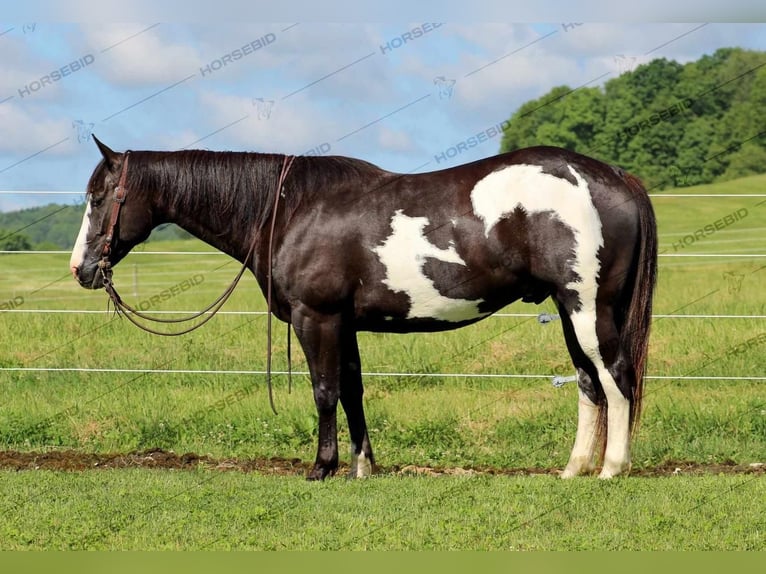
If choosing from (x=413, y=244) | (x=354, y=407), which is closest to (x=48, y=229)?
(x=354, y=407)

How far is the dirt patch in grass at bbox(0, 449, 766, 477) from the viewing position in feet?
23.7

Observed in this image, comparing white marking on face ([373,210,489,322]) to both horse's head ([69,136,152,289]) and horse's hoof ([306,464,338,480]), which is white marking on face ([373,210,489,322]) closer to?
horse's hoof ([306,464,338,480])

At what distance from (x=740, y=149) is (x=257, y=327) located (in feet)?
110

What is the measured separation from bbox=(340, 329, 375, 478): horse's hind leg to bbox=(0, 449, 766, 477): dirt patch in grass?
0.25m

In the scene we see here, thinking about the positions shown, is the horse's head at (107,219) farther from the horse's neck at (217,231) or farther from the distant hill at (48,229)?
the distant hill at (48,229)

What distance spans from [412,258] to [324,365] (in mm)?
911

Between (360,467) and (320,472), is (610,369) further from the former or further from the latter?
(320,472)

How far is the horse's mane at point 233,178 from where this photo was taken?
22.1 ft

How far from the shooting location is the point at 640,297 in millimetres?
6504

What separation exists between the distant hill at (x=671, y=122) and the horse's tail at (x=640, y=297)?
28.2m

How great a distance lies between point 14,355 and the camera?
1042 centimetres

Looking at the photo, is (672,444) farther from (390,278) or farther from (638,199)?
(390,278)

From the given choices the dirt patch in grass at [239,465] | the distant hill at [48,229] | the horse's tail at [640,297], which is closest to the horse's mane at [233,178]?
the horse's tail at [640,297]

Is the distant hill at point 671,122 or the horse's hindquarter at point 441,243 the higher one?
the distant hill at point 671,122
